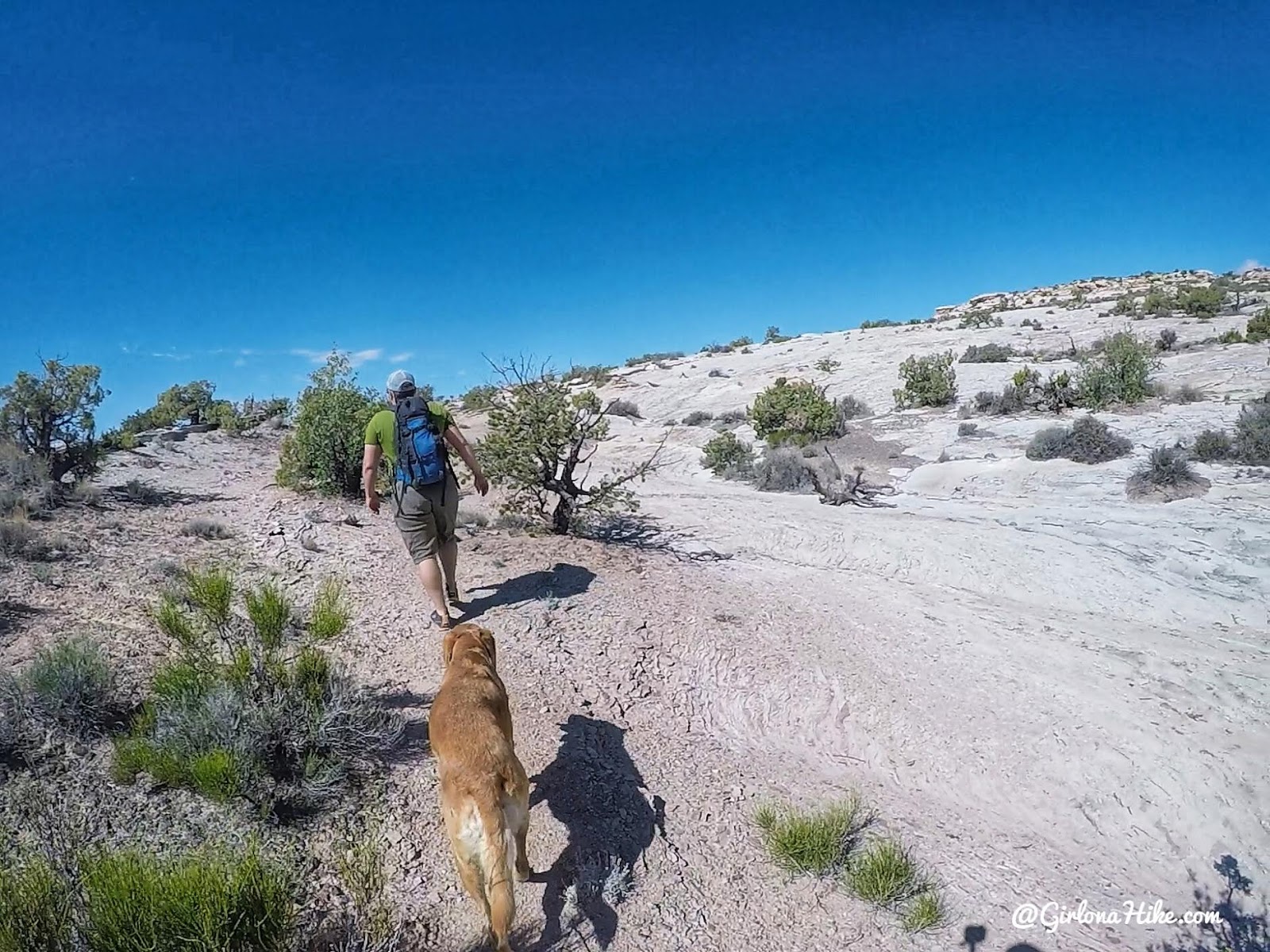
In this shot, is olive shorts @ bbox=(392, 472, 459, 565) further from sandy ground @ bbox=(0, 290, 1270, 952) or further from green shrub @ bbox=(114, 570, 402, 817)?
green shrub @ bbox=(114, 570, 402, 817)

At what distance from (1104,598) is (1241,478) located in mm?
6255

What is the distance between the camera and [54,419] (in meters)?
9.07

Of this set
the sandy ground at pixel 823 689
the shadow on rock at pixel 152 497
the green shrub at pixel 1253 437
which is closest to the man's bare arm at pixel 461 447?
the sandy ground at pixel 823 689

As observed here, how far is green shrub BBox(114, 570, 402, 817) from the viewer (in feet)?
11.0

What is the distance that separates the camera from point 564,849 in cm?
350

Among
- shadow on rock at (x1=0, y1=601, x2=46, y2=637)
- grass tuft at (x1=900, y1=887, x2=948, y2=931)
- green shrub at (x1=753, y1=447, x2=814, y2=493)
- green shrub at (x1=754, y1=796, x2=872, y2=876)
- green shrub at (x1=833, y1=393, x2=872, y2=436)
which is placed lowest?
grass tuft at (x1=900, y1=887, x2=948, y2=931)

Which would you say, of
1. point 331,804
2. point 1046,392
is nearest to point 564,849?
point 331,804

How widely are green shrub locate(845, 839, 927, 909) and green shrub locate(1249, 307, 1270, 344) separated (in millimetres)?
24994

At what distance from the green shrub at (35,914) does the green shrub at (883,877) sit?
11.3 feet

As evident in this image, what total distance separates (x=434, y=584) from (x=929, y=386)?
1917 cm

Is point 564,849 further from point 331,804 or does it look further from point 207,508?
point 207,508

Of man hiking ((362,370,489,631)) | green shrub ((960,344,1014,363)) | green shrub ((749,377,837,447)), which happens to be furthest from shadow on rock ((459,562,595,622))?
green shrub ((960,344,1014,363))

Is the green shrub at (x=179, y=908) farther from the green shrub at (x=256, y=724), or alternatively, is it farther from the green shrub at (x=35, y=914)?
the green shrub at (x=256, y=724)

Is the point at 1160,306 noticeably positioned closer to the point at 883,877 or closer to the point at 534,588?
the point at 534,588
